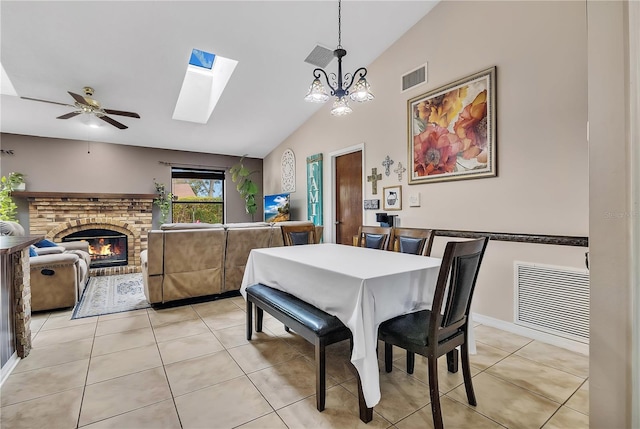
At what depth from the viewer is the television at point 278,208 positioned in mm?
6113

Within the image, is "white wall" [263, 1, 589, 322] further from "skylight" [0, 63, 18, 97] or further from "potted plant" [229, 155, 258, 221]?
"skylight" [0, 63, 18, 97]

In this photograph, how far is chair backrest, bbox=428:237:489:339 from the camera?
145 centimetres

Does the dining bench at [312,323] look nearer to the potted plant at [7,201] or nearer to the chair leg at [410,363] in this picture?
the chair leg at [410,363]

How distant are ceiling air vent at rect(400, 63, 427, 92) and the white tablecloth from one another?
7.93 feet

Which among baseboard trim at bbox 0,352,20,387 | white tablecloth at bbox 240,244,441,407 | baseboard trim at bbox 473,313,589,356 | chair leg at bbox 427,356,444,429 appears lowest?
baseboard trim at bbox 473,313,589,356

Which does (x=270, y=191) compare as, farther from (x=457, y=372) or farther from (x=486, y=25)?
(x=457, y=372)

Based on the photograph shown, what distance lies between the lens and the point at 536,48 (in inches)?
102

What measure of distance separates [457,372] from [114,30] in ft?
14.9

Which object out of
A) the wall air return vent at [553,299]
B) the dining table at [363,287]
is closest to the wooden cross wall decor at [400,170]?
the wall air return vent at [553,299]

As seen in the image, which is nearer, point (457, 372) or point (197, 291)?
point (457, 372)

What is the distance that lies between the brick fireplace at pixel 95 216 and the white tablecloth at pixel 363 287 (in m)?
4.86

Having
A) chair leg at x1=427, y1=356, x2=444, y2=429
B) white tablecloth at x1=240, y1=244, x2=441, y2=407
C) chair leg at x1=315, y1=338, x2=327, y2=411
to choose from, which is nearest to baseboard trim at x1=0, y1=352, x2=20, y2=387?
white tablecloth at x1=240, y1=244, x2=441, y2=407

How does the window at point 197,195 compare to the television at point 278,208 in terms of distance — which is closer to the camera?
the television at point 278,208

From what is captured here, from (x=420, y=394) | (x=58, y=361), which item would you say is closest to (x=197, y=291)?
(x=58, y=361)
